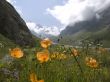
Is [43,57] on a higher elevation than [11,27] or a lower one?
lower

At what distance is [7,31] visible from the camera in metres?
39.1

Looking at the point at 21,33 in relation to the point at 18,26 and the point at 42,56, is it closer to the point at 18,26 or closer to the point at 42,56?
the point at 18,26

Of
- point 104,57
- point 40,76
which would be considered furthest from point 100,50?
point 40,76

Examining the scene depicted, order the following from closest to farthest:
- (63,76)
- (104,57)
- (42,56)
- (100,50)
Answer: (42,56)
(63,76)
(100,50)
(104,57)

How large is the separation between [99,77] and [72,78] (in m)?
0.87

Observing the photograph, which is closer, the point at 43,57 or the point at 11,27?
the point at 43,57

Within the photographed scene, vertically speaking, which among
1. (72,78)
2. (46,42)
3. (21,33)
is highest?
(21,33)

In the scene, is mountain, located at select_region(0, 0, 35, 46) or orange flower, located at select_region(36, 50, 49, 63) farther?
mountain, located at select_region(0, 0, 35, 46)

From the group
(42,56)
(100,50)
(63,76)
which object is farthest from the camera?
(100,50)

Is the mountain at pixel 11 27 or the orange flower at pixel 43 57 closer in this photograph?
the orange flower at pixel 43 57

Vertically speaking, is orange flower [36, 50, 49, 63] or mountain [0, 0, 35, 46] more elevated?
mountain [0, 0, 35, 46]

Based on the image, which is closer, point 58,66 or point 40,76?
point 40,76

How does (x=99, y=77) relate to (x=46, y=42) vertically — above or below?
below

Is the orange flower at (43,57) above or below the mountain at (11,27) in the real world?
below
